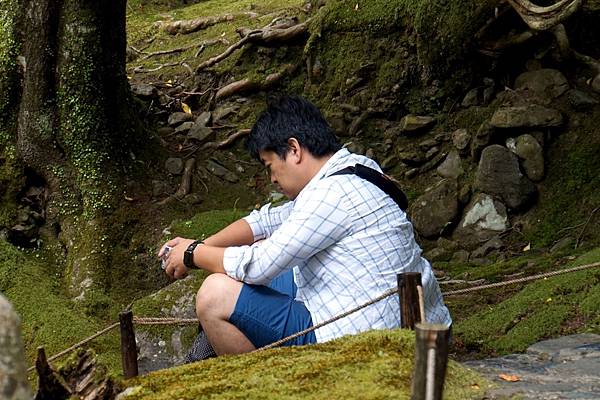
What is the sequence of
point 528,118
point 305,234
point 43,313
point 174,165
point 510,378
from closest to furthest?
point 510,378
point 305,234
point 43,313
point 528,118
point 174,165

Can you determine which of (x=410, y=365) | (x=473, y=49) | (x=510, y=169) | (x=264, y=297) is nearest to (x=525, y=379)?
(x=410, y=365)

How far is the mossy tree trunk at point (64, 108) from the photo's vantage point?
784 cm

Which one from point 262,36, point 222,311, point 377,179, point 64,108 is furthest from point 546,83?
point 222,311

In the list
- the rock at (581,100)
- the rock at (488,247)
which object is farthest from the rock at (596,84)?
the rock at (488,247)

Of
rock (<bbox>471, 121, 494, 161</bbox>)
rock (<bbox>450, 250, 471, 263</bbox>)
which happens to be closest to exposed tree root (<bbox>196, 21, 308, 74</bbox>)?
rock (<bbox>471, 121, 494, 161</bbox>)

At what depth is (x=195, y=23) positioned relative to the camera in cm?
1343

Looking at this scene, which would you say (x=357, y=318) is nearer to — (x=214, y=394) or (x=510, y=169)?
(x=214, y=394)

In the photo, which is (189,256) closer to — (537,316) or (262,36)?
(537,316)

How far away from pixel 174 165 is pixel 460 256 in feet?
10.0

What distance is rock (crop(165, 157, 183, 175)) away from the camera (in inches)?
353

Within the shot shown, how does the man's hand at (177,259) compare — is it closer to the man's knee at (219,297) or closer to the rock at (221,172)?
the man's knee at (219,297)

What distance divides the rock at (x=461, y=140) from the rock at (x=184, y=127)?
→ 2.95 metres

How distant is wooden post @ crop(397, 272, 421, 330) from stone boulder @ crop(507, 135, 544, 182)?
530 cm

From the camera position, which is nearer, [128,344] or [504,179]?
[128,344]
